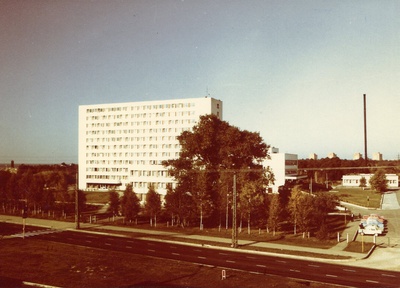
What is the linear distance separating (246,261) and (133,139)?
84.4 m

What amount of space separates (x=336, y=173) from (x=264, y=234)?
121947 millimetres

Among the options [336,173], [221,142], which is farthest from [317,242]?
[336,173]

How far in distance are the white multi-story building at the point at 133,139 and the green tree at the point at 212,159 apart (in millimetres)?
44916

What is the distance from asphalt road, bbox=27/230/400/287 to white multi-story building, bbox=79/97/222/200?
5502 cm

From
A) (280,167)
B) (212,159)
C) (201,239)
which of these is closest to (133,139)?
(280,167)

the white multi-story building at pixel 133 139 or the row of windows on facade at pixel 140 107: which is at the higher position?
the row of windows on facade at pixel 140 107

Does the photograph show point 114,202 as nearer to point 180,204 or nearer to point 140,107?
point 180,204

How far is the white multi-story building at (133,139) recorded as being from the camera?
331ft

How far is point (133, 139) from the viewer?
112 meters

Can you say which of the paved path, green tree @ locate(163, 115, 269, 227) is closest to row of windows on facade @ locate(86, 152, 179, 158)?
green tree @ locate(163, 115, 269, 227)

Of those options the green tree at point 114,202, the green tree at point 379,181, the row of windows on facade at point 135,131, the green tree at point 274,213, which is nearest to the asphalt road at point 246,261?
the green tree at point 274,213

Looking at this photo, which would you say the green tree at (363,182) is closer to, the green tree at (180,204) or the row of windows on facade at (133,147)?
the row of windows on facade at (133,147)

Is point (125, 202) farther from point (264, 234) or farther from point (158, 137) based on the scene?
point (158, 137)

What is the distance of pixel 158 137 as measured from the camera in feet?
354
